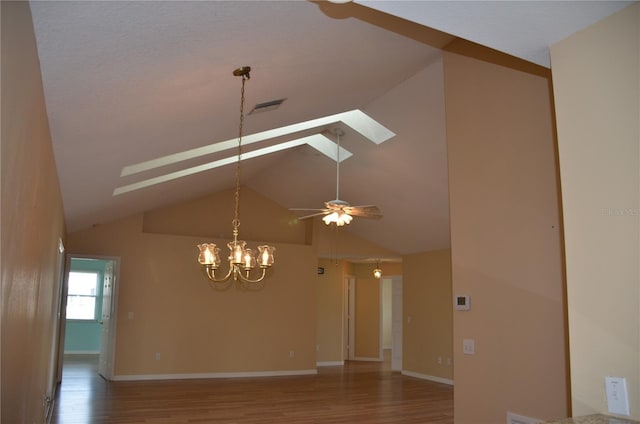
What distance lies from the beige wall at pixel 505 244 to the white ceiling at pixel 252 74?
33.7 inches

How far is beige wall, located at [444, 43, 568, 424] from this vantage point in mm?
3215

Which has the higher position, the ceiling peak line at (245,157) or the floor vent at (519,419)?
the ceiling peak line at (245,157)

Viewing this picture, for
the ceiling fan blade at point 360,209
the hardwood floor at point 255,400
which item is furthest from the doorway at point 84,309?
the ceiling fan blade at point 360,209

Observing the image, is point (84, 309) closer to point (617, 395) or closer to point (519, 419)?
point (519, 419)

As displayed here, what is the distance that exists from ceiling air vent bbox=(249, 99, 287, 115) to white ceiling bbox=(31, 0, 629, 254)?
0.13 metres

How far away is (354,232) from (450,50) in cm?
687

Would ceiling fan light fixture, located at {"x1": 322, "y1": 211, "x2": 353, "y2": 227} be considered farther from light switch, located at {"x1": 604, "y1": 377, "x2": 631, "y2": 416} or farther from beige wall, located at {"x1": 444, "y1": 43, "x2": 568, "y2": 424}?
light switch, located at {"x1": 604, "y1": 377, "x2": 631, "y2": 416}

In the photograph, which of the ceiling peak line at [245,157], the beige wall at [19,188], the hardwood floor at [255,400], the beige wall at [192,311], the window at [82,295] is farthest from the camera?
the window at [82,295]

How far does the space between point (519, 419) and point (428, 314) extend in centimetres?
688

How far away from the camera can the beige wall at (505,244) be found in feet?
10.5

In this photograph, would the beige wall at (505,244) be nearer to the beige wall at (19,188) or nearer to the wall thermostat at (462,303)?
the wall thermostat at (462,303)

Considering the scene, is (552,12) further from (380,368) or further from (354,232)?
(380,368)

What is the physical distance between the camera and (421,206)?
832 centimetres

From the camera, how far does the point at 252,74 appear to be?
12.5 feet
